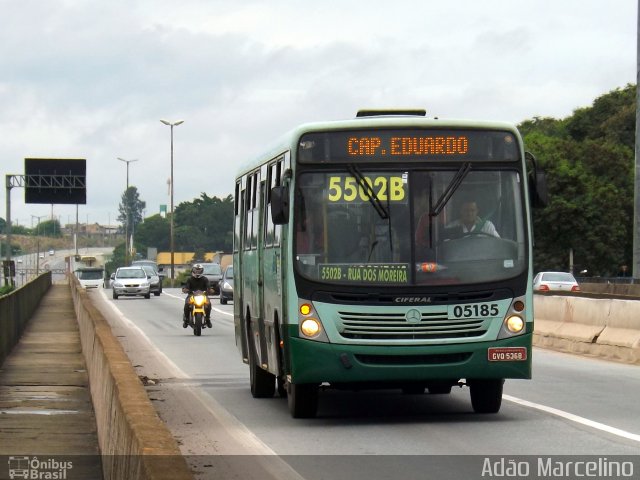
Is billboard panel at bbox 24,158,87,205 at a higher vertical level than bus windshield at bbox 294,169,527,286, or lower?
higher

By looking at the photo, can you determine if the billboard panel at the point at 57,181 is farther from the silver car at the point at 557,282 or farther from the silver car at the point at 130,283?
the silver car at the point at 557,282

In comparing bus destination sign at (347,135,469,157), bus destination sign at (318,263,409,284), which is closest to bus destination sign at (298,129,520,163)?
bus destination sign at (347,135,469,157)

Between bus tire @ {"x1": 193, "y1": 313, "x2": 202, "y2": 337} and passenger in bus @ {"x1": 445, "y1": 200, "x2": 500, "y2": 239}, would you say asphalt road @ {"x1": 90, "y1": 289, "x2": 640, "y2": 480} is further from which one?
bus tire @ {"x1": 193, "y1": 313, "x2": 202, "y2": 337}

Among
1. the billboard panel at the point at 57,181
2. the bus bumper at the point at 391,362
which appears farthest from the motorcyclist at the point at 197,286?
the billboard panel at the point at 57,181

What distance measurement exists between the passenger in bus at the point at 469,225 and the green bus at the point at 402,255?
12mm

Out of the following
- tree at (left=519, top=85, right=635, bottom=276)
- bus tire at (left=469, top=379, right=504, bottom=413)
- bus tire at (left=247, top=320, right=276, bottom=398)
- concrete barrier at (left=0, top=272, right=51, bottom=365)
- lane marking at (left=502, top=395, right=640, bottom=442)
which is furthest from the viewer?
tree at (left=519, top=85, right=635, bottom=276)

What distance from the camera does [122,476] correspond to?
8.00 meters

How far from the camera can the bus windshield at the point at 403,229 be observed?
13.2 meters

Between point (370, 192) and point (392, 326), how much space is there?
1.26 meters

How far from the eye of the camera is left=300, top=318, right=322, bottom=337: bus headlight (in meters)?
13.1

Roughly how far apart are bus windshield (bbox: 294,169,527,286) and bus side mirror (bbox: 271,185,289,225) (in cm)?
12

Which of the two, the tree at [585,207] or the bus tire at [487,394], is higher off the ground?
the tree at [585,207]

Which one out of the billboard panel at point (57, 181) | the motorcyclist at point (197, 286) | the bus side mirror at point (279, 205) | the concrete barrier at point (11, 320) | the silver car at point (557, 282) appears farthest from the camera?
the billboard panel at point (57, 181)

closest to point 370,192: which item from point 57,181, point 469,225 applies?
point 469,225
